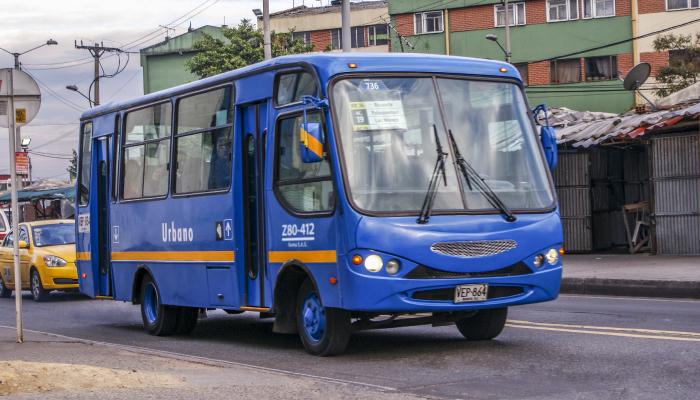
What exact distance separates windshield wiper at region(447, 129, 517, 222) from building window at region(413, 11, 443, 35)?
51352 millimetres

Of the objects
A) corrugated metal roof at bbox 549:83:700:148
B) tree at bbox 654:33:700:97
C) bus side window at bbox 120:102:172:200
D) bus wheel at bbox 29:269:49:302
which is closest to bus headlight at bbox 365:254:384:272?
bus side window at bbox 120:102:172:200

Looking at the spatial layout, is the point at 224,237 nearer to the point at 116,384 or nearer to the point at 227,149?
the point at 227,149

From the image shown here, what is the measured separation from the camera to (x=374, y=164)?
434 inches

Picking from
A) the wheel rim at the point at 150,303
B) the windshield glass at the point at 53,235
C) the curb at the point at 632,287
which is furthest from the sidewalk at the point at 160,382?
the windshield glass at the point at 53,235

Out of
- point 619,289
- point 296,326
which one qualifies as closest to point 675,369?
point 296,326

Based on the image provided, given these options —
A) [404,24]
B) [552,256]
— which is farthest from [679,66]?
[552,256]

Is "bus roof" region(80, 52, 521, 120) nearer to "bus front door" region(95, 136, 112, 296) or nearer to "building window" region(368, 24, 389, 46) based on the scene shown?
"bus front door" region(95, 136, 112, 296)

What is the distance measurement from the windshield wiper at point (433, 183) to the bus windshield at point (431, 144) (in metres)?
0.02

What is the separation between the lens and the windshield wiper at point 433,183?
35.7 ft

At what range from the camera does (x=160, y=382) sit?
371 inches

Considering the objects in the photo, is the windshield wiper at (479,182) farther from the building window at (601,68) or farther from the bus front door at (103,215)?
the building window at (601,68)

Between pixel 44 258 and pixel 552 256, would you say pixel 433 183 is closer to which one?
pixel 552 256

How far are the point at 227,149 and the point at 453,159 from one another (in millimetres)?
3055

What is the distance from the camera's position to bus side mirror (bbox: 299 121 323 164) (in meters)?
10.9
